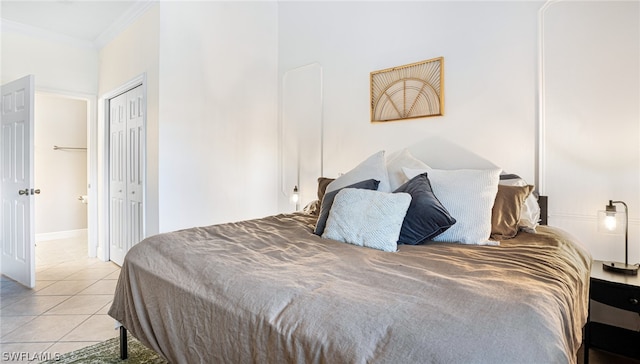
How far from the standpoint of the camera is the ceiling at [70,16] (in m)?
3.32

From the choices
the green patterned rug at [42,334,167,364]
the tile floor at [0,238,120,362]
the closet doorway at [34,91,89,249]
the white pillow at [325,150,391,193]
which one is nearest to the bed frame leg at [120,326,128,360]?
the green patterned rug at [42,334,167,364]

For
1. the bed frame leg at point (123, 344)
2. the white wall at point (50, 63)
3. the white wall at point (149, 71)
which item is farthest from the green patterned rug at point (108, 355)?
the white wall at point (50, 63)

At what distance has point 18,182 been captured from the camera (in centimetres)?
341

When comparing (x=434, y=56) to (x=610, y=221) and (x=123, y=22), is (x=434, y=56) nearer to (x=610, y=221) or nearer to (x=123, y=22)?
(x=610, y=221)

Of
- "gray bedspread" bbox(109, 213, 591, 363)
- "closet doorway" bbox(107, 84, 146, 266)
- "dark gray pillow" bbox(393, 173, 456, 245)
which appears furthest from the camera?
"closet doorway" bbox(107, 84, 146, 266)

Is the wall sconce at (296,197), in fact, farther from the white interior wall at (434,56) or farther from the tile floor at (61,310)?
the tile floor at (61,310)

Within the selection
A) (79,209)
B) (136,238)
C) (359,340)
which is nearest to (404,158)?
(359,340)

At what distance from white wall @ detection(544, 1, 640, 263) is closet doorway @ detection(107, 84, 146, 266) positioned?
3.47m

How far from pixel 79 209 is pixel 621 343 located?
23.2 ft

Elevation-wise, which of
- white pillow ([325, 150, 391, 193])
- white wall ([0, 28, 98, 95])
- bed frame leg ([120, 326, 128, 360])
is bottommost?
bed frame leg ([120, 326, 128, 360])

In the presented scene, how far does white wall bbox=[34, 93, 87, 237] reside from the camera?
5371mm

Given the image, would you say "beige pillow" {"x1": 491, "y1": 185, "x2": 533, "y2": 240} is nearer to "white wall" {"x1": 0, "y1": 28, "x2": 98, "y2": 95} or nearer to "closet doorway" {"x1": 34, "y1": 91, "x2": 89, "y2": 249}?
"white wall" {"x1": 0, "y1": 28, "x2": 98, "y2": 95}

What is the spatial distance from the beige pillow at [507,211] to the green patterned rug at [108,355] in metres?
2.06

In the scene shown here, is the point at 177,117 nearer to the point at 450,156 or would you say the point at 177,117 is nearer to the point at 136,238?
the point at 136,238
